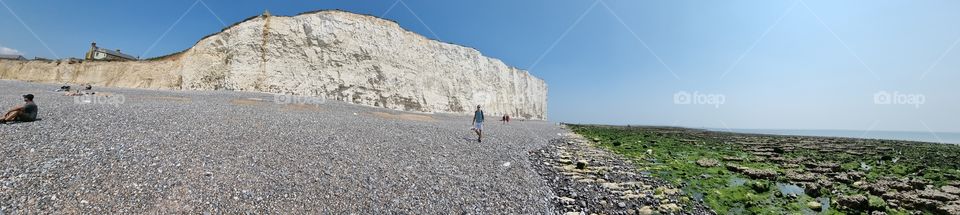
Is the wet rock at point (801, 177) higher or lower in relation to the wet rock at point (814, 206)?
higher

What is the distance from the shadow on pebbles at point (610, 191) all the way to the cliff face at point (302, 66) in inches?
1291

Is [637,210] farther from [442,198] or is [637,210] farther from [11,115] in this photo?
[11,115]

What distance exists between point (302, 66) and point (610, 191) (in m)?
37.1

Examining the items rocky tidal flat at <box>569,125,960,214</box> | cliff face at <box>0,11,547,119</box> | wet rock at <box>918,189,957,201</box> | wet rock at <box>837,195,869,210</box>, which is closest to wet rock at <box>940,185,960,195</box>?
rocky tidal flat at <box>569,125,960,214</box>

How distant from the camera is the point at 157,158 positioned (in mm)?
7746

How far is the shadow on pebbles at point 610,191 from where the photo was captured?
8031mm

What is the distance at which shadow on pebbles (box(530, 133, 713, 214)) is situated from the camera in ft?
26.3

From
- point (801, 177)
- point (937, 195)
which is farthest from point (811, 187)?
point (937, 195)

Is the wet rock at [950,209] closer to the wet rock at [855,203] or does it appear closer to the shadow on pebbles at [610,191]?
the wet rock at [855,203]

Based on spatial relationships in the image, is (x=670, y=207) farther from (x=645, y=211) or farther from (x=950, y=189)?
(x=950, y=189)

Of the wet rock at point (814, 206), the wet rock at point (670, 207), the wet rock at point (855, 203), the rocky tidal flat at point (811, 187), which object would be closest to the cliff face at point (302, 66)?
the rocky tidal flat at point (811, 187)

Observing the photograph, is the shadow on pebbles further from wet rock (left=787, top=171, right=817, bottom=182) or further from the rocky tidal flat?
wet rock (left=787, top=171, right=817, bottom=182)

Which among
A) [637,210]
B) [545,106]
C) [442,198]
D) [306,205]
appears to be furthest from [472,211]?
[545,106]

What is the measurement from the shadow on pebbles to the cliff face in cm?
3280
